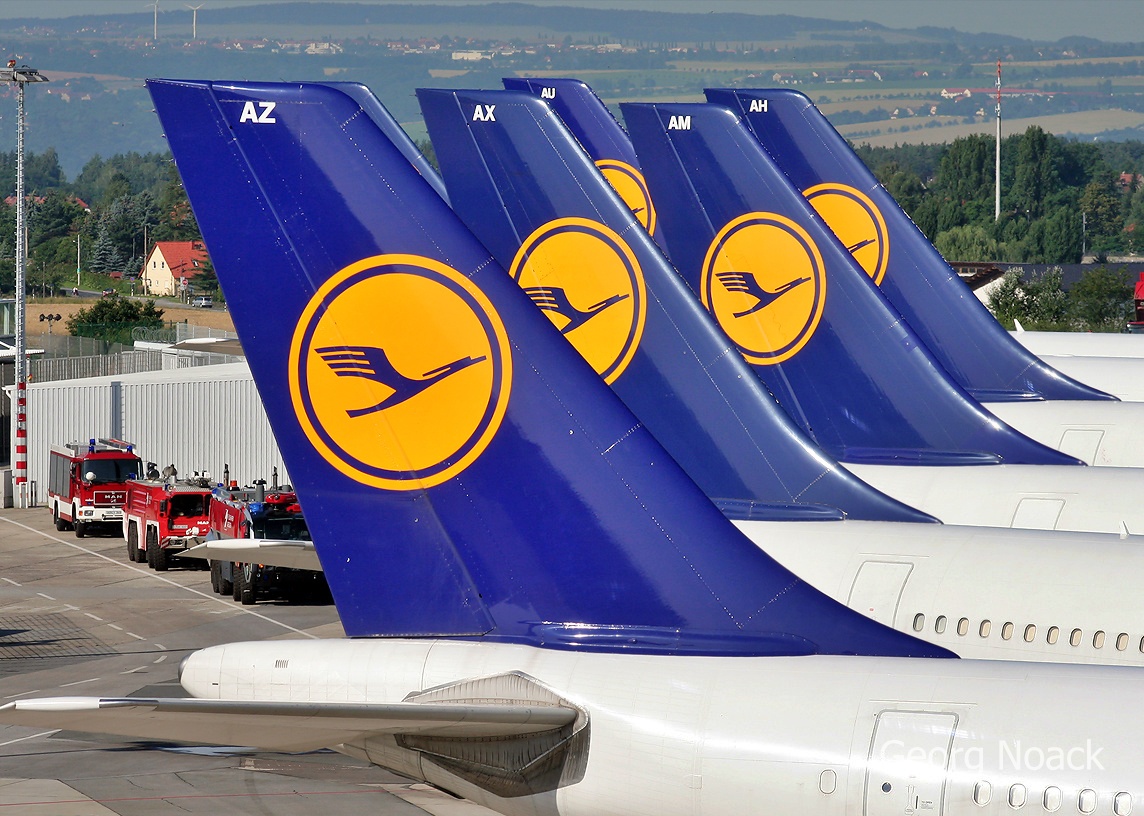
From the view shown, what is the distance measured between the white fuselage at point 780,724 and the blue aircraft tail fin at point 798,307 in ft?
29.7

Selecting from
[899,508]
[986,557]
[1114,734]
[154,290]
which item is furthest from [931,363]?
[154,290]

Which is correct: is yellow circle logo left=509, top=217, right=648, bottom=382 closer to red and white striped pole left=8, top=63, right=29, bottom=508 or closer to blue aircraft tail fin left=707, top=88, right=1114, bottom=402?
blue aircraft tail fin left=707, top=88, right=1114, bottom=402

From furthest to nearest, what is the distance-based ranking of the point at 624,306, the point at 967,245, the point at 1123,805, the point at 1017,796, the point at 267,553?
the point at 967,245 < the point at 624,306 < the point at 267,553 < the point at 1017,796 < the point at 1123,805

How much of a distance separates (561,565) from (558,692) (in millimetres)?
993

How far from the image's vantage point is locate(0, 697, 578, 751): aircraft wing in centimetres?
782

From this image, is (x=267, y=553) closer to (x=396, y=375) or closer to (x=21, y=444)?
(x=396, y=375)

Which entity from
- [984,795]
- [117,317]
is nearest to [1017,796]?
[984,795]

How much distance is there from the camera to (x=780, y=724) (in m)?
9.17

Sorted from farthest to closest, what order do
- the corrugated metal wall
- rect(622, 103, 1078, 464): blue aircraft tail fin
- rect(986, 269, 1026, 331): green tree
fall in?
1. rect(986, 269, 1026, 331): green tree
2. the corrugated metal wall
3. rect(622, 103, 1078, 464): blue aircraft tail fin

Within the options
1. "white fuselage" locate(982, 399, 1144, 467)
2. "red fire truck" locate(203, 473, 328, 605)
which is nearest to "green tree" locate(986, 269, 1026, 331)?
"red fire truck" locate(203, 473, 328, 605)

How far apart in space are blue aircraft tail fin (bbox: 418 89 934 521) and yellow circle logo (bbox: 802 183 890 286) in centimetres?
734

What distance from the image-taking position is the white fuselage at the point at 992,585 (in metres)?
12.1

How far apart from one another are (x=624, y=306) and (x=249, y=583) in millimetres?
21232

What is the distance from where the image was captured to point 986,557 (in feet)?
42.2
